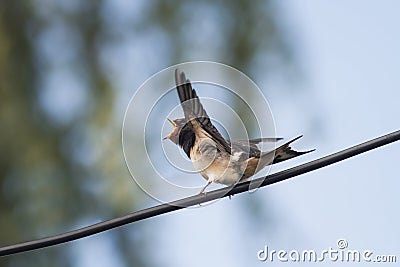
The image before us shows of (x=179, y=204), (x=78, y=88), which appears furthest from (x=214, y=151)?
(x=78, y=88)

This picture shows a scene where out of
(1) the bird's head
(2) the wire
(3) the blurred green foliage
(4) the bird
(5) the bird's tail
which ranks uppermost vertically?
(3) the blurred green foliage

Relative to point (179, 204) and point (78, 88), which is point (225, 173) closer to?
point (179, 204)

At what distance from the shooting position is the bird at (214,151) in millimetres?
4152

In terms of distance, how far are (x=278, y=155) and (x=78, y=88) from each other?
7.04 metres

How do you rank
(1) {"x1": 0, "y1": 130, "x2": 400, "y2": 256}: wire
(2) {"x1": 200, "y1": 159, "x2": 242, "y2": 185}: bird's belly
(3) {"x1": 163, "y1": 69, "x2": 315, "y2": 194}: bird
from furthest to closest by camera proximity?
(2) {"x1": 200, "y1": 159, "x2": 242, "y2": 185}: bird's belly
(3) {"x1": 163, "y1": 69, "x2": 315, "y2": 194}: bird
(1) {"x1": 0, "y1": 130, "x2": 400, "y2": 256}: wire

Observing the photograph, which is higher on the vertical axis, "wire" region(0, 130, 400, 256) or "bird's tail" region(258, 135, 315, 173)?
"bird's tail" region(258, 135, 315, 173)

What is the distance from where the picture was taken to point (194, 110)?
13.6 ft

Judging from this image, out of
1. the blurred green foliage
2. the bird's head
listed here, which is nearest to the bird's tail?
the bird's head

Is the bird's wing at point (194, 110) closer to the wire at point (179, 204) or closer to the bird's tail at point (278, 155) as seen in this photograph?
the bird's tail at point (278, 155)

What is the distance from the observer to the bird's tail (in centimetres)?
407

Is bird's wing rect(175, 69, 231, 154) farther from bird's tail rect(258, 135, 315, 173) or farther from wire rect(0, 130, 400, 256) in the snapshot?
wire rect(0, 130, 400, 256)

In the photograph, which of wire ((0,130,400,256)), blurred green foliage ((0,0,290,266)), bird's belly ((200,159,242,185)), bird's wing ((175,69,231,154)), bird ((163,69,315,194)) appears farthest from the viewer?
blurred green foliage ((0,0,290,266))

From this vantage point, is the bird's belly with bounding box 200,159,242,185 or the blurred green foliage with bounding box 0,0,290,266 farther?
the blurred green foliage with bounding box 0,0,290,266

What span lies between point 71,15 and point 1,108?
1.98 meters
